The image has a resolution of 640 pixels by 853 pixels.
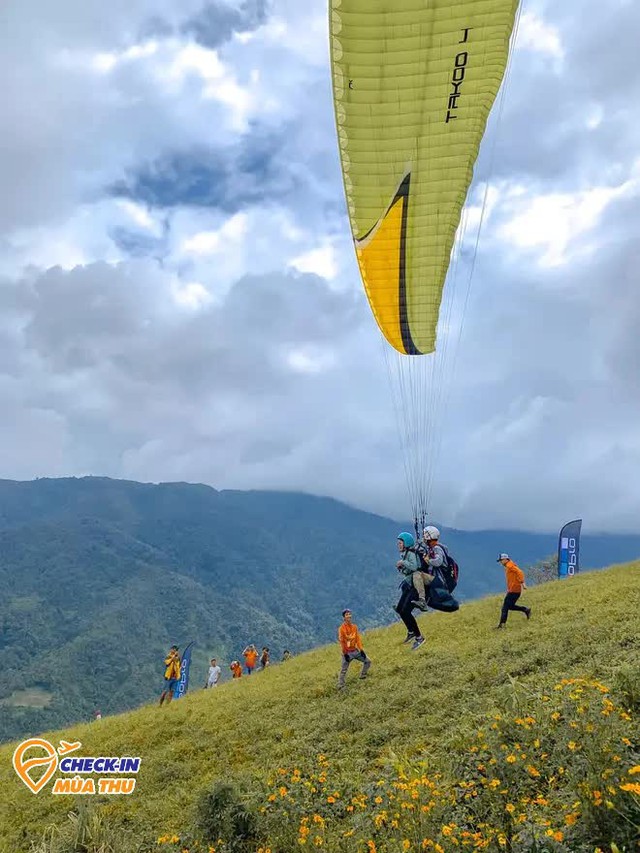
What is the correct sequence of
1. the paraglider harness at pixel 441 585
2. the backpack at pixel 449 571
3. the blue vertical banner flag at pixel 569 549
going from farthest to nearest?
the blue vertical banner flag at pixel 569 549
the backpack at pixel 449 571
the paraglider harness at pixel 441 585

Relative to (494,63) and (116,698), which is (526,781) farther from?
(116,698)

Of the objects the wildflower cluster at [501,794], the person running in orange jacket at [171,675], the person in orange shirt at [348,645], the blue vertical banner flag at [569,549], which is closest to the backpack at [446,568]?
the person in orange shirt at [348,645]

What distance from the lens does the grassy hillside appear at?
551cm

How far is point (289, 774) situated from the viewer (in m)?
8.59

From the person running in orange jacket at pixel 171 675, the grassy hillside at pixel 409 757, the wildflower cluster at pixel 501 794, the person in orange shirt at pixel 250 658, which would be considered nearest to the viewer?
the wildflower cluster at pixel 501 794

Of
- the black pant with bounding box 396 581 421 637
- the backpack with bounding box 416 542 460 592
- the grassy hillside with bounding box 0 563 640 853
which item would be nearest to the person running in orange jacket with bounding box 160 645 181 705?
the grassy hillside with bounding box 0 563 640 853

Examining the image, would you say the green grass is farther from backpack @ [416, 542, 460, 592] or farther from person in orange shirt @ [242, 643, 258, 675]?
backpack @ [416, 542, 460, 592]

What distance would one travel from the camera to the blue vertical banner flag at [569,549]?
3105 centimetres

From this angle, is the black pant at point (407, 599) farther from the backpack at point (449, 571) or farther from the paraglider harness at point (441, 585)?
the backpack at point (449, 571)

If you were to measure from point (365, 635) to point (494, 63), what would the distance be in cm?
1612

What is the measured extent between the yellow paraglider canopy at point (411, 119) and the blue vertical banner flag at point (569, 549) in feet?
73.7

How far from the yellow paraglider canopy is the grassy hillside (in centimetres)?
754

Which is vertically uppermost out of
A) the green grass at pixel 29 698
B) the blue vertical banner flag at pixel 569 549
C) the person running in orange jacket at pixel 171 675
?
the blue vertical banner flag at pixel 569 549

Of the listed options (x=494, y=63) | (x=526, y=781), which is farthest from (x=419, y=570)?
(x=494, y=63)
